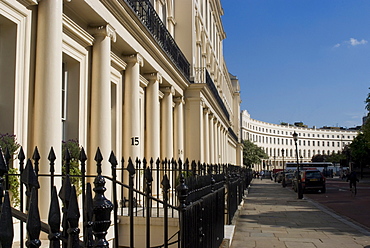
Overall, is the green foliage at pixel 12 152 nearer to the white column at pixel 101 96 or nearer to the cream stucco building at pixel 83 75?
the cream stucco building at pixel 83 75

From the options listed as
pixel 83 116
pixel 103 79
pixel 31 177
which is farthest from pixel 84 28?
pixel 31 177

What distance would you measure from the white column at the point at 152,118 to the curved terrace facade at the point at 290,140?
105 m

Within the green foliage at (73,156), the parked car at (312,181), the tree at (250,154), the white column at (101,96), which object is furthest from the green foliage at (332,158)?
the green foliage at (73,156)

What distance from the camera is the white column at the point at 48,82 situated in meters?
7.02

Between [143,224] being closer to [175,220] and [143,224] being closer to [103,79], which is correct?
[175,220]

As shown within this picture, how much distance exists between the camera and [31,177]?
2771 millimetres

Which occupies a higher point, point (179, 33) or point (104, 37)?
point (179, 33)

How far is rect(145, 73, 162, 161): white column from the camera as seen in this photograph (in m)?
14.2

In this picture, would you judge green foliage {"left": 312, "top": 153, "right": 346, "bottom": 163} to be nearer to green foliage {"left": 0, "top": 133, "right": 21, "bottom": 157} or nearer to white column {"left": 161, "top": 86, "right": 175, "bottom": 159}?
white column {"left": 161, "top": 86, "right": 175, "bottom": 159}

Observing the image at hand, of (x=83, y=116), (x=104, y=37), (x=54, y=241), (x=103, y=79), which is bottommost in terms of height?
(x=54, y=241)

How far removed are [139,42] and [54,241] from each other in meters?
10.8

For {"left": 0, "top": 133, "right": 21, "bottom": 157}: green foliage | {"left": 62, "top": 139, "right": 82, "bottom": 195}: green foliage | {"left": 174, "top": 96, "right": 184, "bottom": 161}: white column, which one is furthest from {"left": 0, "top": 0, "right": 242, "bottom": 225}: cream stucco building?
{"left": 174, "top": 96, "right": 184, "bottom": 161}: white column

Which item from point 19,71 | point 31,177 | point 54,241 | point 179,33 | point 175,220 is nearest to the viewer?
point 54,241

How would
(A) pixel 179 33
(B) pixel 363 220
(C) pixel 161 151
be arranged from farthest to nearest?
(A) pixel 179 33, (C) pixel 161 151, (B) pixel 363 220
